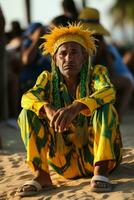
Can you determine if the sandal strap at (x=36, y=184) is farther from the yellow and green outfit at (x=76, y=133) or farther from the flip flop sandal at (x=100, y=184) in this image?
the flip flop sandal at (x=100, y=184)

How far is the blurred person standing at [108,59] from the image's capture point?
29.3ft

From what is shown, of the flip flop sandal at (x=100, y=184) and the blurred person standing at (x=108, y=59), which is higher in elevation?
the blurred person standing at (x=108, y=59)

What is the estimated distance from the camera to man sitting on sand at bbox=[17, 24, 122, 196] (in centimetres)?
541

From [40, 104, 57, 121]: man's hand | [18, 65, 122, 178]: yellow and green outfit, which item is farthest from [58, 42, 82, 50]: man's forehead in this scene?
[40, 104, 57, 121]: man's hand

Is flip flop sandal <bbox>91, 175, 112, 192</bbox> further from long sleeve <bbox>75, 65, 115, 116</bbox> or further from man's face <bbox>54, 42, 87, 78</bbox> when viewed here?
man's face <bbox>54, 42, 87, 78</bbox>

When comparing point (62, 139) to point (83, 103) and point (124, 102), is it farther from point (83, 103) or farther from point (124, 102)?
point (124, 102)

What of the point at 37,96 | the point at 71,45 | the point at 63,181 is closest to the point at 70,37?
the point at 71,45

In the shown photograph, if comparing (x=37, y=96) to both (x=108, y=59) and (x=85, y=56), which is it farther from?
(x=108, y=59)

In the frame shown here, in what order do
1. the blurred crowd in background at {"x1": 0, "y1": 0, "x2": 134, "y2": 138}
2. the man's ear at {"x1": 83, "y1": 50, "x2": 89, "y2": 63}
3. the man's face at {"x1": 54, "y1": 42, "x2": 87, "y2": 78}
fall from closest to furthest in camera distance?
the man's face at {"x1": 54, "y1": 42, "x2": 87, "y2": 78} → the man's ear at {"x1": 83, "y1": 50, "x2": 89, "y2": 63} → the blurred crowd in background at {"x1": 0, "y1": 0, "x2": 134, "y2": 138}

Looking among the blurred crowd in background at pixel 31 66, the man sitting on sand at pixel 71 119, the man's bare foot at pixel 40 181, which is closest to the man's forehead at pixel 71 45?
the man sitting on sand at pixel 71 119

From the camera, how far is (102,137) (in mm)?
5387

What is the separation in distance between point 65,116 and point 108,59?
4259 mm

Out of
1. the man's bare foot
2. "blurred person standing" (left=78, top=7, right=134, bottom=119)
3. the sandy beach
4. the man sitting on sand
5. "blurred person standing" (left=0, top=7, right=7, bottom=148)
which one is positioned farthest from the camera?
"blurred person standing" (left=78, top=7, right=134, bottom=119)

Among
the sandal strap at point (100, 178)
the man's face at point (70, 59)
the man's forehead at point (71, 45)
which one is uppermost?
the man's forehead at point (71, 45)
